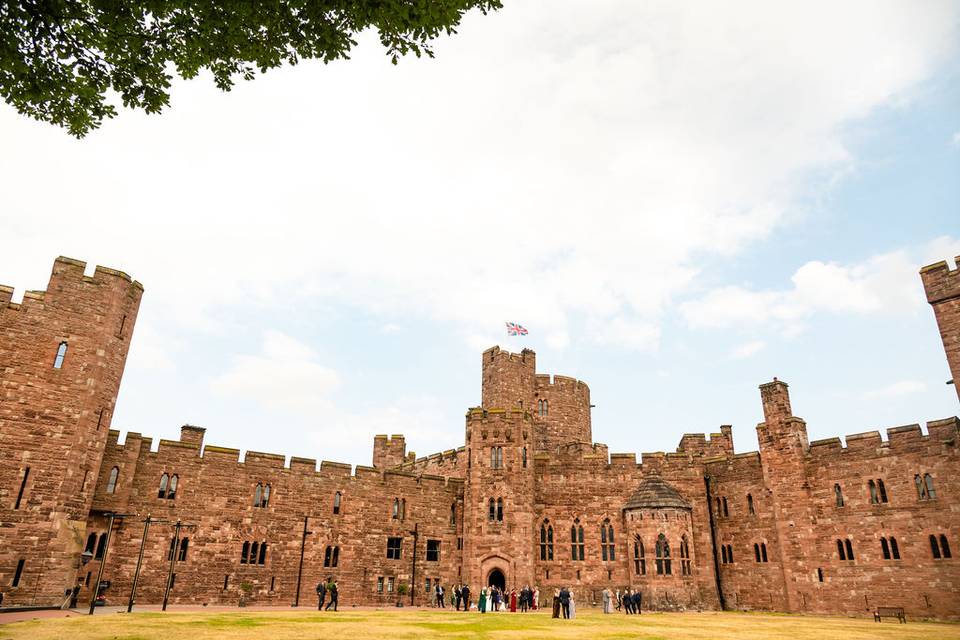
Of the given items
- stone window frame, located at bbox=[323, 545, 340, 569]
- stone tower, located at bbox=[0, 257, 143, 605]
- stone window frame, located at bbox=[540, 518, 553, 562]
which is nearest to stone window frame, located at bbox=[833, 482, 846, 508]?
stone window frame, located at bbox=[540, 518, 553, 562]

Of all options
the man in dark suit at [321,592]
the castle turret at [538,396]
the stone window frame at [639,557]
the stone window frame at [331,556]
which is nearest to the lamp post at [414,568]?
the stone window frame at [331,556]

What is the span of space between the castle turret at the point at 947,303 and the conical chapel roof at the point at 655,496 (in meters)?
16.0

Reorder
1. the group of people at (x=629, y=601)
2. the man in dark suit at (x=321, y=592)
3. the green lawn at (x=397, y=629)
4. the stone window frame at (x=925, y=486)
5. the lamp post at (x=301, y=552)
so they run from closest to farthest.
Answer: the green lawn at (x=397, y=629), the man in dark suit at (x=321, y=592), the stone window frame at (x=925, y=486), the lamp post at (x=301, y=552), the group of people at (x=629, y=601)

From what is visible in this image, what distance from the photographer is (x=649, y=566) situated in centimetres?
3462

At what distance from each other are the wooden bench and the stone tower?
37535 millimetres

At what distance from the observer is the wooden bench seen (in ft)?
90.8

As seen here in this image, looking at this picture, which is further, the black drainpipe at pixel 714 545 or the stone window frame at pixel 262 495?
the black drainpipe at pixel 714 545

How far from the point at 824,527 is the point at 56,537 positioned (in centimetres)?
3846

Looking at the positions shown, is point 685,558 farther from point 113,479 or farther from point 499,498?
point 113,479

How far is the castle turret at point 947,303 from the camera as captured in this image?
28625 mm

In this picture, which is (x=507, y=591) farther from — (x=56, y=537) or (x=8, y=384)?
(x=8, y=384)

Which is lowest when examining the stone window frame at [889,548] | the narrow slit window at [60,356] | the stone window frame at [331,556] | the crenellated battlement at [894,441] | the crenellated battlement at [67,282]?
the stone window frame at [331,556]

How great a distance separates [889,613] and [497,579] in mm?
20830

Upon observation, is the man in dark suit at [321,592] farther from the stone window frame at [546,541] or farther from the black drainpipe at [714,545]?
the black drainpipe at [714,545]
